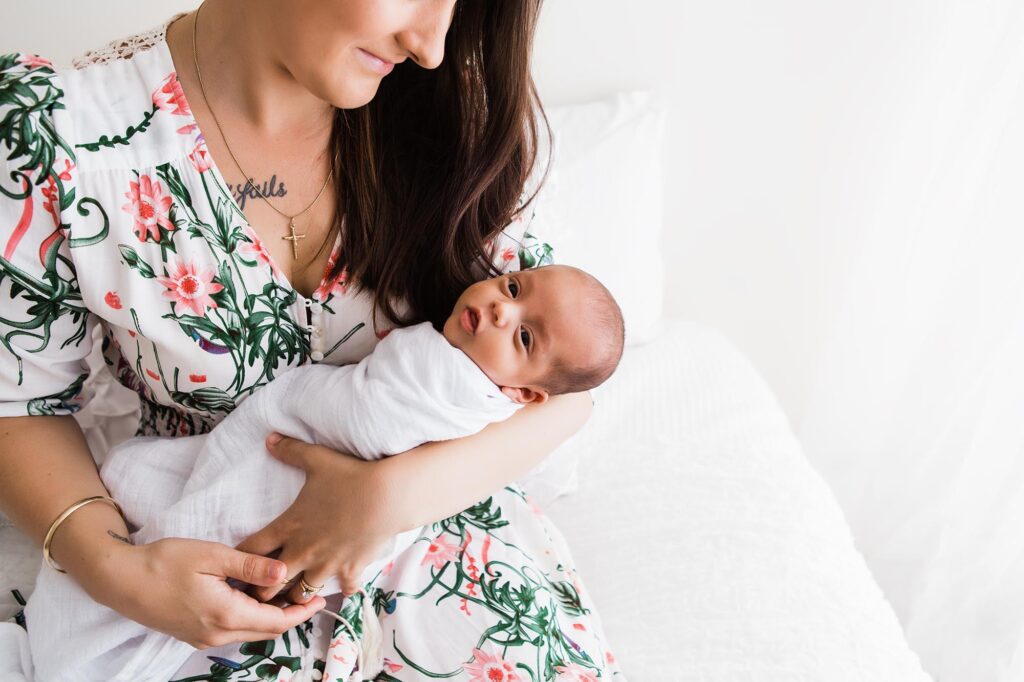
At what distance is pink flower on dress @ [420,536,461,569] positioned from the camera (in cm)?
118

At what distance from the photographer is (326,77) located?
101 centimetres

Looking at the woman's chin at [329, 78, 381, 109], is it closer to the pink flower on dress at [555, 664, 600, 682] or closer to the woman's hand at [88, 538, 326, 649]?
the woman's hand at [88, 538, 326, 649]

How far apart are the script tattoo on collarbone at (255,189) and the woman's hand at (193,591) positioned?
447 mm

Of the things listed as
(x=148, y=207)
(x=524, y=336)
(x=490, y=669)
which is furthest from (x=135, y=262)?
(x=490, y=669)

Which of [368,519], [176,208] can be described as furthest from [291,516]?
[176,208]

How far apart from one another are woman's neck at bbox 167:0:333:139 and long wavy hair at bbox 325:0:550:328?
0.43 ft

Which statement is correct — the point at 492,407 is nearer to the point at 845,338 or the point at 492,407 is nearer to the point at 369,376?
the point at 369,376

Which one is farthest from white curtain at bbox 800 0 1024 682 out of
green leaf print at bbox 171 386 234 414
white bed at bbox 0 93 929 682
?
green leaf print at bbox 171 386 234 414

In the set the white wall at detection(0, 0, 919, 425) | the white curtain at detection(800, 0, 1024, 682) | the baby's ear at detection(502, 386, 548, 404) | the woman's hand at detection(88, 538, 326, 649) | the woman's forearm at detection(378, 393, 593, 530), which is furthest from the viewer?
the white wall at detection(0, 0, 919, 425)

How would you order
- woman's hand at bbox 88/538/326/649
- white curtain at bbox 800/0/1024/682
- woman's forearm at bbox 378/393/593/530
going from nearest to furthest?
woman's hand at bbox 88/538/326/649 < woman's forearm at bbox 378/393/593/530 < white curtain at bbox 800/0/1024/682

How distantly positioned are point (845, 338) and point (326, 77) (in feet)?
5.14

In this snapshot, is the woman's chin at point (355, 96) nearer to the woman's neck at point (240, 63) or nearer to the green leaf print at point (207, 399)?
the woman's neck at point (240, 63)

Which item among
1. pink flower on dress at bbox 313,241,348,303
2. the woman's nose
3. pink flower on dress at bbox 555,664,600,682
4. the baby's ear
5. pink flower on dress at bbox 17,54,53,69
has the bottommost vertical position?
pink flower on dress at bbox 555,664,600,682

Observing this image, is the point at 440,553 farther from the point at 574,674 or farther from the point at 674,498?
the point at 674,498
